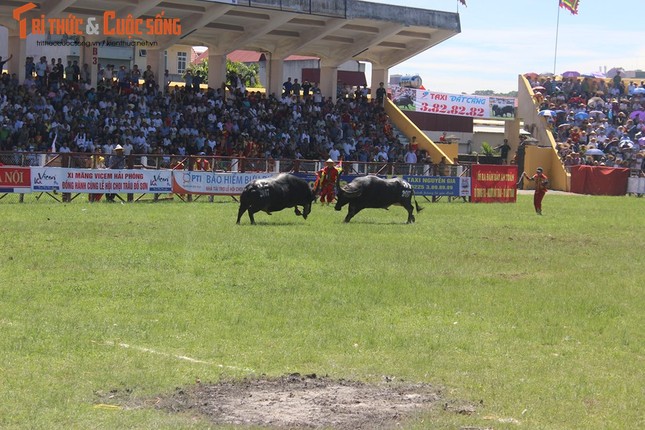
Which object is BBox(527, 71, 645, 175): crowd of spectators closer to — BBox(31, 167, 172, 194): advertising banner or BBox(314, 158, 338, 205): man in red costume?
BBox(314, 158, 338, 205): man in red costume

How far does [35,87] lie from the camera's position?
41.8m

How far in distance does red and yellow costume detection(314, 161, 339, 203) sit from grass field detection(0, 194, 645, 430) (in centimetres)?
757

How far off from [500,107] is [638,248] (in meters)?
53.6

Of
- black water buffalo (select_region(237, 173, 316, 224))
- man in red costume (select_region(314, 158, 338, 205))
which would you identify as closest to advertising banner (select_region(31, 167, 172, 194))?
man in red costume (select_region(314, 158, 338, 205))

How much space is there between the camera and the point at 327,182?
33.5 meters

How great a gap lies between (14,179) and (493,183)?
65.3ft

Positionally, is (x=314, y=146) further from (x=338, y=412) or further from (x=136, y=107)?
(x=338, y=412)

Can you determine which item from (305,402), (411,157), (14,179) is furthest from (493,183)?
(305,402)

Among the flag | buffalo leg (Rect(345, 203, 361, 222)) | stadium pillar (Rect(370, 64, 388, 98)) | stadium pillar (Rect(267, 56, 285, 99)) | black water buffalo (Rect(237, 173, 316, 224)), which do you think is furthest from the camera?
the flag

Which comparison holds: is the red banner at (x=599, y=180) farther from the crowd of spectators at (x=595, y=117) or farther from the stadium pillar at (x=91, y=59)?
the stadium pillar at (x=91, y=59)

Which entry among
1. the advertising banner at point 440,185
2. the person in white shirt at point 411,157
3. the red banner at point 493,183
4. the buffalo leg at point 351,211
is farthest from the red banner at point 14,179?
the person in white shirt at point 411,157

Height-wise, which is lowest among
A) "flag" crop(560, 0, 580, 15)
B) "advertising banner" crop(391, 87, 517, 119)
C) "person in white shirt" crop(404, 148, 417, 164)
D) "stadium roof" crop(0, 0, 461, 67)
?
"person in white shirt" crop(404, 148, 417, 164)

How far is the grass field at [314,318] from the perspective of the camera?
9773 mm

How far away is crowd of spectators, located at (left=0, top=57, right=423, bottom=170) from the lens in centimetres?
A: 3928
